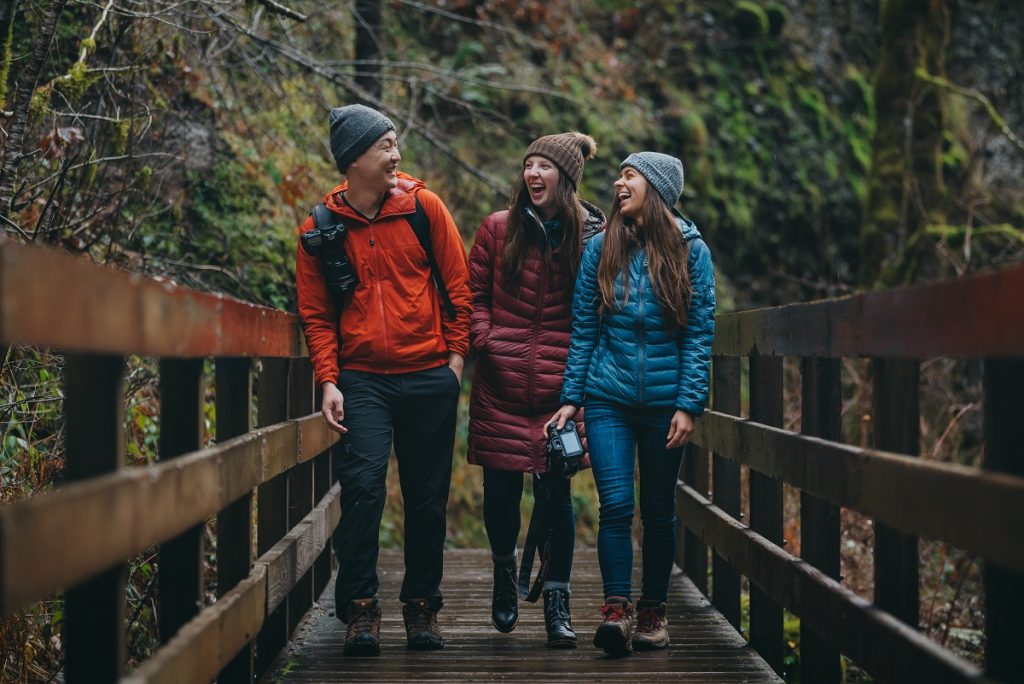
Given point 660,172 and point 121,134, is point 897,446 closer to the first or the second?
point 660,172

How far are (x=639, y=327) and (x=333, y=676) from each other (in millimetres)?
1835

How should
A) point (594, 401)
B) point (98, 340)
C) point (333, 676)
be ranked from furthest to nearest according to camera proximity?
point (594, 401) < point (333, 676) < point (98, 340)

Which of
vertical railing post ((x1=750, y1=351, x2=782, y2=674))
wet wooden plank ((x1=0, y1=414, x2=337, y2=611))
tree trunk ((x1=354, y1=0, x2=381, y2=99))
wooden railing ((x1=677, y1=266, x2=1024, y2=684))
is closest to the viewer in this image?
wet wooden plank ((x1=0, y1=414, x2=337, y2=611))

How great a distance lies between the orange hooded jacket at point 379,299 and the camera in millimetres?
4793

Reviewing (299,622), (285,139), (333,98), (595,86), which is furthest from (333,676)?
(595,86)

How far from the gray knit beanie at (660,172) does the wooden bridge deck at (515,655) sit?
191 centimetres

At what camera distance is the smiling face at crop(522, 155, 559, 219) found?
5.09m

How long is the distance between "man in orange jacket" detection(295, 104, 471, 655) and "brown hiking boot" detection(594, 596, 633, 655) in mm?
736

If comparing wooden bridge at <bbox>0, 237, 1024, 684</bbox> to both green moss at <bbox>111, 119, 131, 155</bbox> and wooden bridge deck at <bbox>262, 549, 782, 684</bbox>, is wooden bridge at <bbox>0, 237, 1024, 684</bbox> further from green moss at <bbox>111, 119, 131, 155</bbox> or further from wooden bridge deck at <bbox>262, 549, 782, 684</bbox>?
green moss at <bbox>111, 119, 131, 155</bbox>

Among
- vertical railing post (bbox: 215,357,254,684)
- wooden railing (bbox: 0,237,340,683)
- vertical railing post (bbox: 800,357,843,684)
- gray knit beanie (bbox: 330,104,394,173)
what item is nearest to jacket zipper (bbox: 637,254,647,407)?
vertical railing post (bbox: 800,357,843,684)

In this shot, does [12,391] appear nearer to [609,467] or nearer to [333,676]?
[333,676]

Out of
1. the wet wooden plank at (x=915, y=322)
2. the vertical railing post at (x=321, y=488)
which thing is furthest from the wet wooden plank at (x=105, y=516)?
the vertical railing post at (x=321, y=488)

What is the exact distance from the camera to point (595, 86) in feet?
49.7

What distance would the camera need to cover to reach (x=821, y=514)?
3838 millimetres
